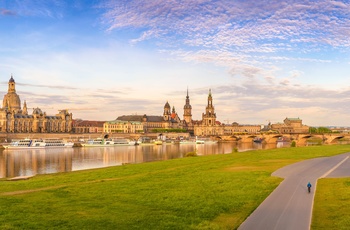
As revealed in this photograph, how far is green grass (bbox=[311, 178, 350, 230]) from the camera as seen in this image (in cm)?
1538

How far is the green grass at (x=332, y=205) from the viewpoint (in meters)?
15.4

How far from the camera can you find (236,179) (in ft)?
87.7

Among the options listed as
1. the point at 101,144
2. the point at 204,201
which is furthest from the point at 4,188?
the point at 101,144

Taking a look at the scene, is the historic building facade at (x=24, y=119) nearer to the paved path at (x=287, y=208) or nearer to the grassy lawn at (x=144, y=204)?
the grassy lawn at (x=144, y=204)

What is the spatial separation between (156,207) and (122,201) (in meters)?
2.46

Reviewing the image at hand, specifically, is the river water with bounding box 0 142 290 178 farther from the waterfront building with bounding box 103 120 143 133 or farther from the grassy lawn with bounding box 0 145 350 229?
the waterfront building with bounding box 103 120 143 133

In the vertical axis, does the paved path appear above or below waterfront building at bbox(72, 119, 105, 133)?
below

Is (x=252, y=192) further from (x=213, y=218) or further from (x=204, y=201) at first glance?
(x=213, y=218)

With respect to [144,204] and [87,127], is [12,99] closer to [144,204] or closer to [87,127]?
[87,127]

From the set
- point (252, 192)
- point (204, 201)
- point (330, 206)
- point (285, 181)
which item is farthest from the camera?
point (285, 181)

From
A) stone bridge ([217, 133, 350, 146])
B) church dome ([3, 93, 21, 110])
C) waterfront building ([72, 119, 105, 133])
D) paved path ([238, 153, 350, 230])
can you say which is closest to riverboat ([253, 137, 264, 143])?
stone bridge ([217, 133, 350, 146])

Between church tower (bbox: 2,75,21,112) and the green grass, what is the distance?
16145cm

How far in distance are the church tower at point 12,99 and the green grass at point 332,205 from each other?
161 m

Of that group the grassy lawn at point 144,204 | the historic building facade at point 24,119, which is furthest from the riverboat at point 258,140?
the grassy lawn at point 144,204
